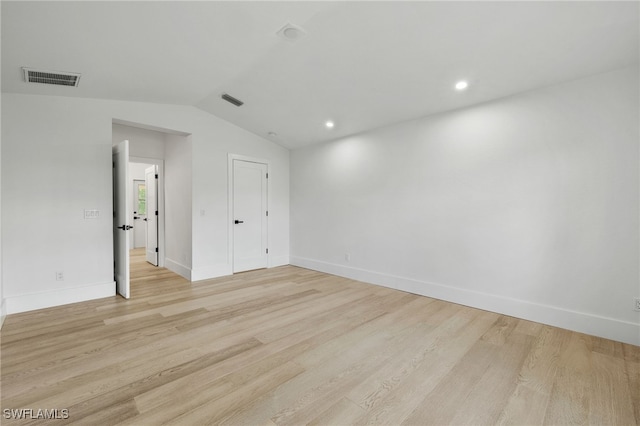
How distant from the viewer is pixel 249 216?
5.46 m

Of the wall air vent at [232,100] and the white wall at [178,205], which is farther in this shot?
the white wall at [178,205]

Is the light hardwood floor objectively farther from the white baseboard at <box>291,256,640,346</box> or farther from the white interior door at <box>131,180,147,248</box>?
the white interior door at <box>131,180,147,248</box>

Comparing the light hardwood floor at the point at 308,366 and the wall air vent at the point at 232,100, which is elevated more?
the wall air vent at the point at 232,100

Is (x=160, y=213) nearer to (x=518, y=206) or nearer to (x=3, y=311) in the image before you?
(x=3, y=311)

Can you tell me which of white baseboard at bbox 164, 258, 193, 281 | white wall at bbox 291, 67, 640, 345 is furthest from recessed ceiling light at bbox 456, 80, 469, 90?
white baseboard at bbox 164, 258, 193, 281

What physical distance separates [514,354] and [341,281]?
2684mm

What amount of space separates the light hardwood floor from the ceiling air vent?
2.60 metres

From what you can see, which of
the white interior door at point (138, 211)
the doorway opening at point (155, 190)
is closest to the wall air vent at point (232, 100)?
the doorway opening at point (155, 190)

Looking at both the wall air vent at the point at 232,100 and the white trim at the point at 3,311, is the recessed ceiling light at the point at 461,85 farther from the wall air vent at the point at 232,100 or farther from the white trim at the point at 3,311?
the white trim at the point at 3,311

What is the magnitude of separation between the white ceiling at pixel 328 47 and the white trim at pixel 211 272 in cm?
280

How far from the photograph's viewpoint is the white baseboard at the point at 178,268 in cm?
477

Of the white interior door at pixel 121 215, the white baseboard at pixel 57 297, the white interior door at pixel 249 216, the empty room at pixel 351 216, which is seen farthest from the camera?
the white interior door at pixel 249 216

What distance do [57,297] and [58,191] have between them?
133 centimetres

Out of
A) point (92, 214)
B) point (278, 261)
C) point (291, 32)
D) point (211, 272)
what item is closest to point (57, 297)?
point (92, 214)
